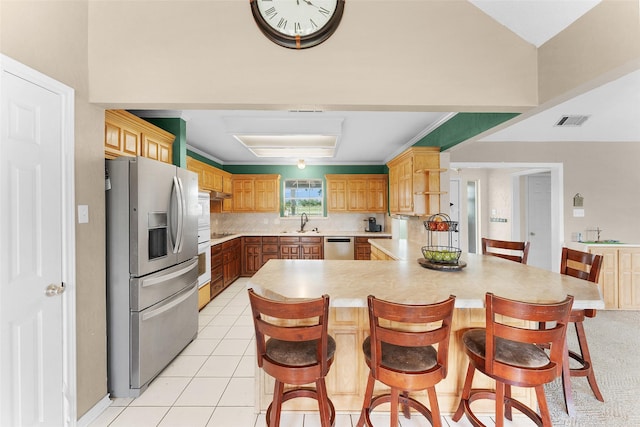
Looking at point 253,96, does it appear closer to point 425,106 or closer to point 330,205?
point 425,106

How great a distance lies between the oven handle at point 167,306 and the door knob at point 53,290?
0.63m

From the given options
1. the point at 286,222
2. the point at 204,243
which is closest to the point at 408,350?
the point at 204,243

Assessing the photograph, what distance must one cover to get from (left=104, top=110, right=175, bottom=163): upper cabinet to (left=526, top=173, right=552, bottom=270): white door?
21.2ft

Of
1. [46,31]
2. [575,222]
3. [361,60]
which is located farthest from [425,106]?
[575,222]

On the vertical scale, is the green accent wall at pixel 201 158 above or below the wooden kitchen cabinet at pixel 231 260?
above

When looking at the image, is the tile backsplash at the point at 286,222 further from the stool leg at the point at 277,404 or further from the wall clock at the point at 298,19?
the stool leg at the point at 277,404

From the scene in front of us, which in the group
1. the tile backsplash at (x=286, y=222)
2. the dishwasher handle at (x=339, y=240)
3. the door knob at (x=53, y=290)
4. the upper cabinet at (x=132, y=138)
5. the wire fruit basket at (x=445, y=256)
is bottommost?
the dishwasher handle at (x=339, y=240)

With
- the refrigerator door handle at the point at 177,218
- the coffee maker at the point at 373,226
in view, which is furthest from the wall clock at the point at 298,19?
the coffee maker at the point at 373,226

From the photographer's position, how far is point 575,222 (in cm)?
397

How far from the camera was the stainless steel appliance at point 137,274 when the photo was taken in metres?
2.08

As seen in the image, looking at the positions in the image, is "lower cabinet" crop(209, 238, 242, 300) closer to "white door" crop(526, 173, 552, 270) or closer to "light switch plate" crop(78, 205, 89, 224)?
"light switch plate" crop(78, 205, 89, 224)

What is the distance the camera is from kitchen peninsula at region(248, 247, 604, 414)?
155 cm

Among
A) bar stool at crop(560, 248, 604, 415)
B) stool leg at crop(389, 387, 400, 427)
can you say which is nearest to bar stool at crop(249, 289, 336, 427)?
stool leg at crop(389, 387, 400, 427)

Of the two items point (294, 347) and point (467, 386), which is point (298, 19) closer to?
point (294, 347)
